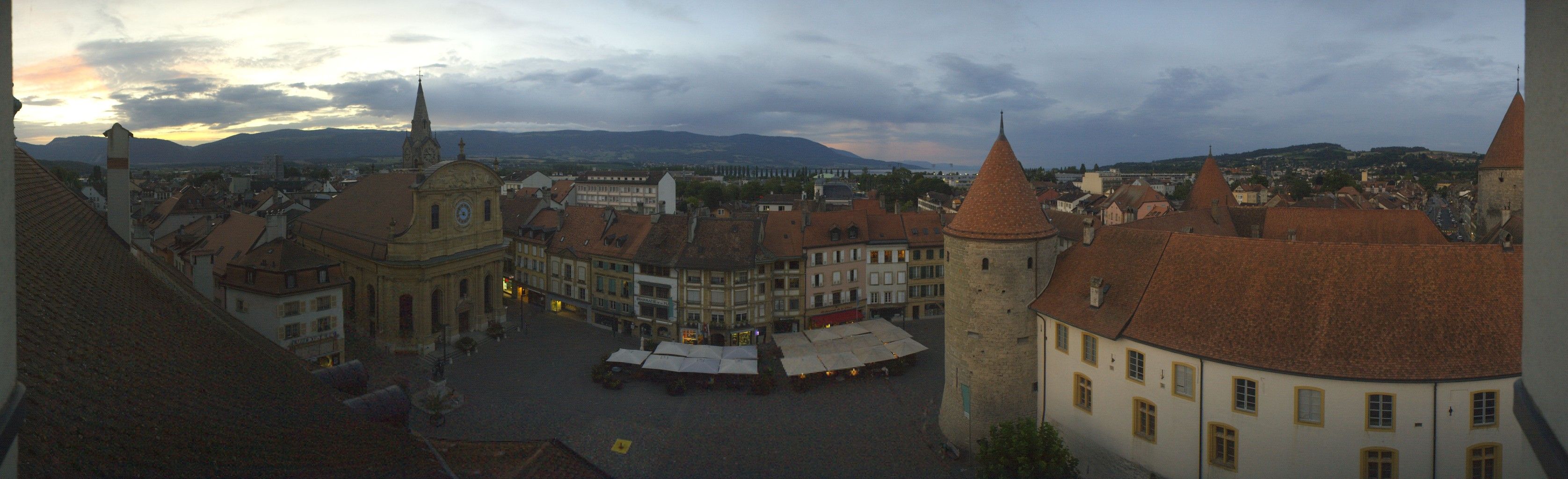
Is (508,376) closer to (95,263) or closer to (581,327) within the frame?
(581,327)

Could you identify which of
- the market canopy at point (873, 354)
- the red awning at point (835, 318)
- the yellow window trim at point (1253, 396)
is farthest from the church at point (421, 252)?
the yellow window trim at point (1253, 396)

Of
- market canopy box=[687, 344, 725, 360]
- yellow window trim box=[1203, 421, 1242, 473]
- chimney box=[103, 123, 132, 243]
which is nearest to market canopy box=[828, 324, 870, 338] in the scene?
market canopy box=[687, 344, 725, 360]

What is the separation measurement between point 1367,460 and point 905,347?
21.6 meters

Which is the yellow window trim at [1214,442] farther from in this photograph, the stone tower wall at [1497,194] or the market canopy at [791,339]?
the stone tower wall at [1497,194]

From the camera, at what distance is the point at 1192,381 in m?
21.8

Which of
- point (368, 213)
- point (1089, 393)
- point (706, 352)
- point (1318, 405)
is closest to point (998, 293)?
point (1089, 393)

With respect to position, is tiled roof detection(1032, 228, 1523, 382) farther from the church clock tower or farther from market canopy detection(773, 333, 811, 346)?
the church clock tower

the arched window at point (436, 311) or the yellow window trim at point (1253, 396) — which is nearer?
the yellow window trim at point (1253, 396)

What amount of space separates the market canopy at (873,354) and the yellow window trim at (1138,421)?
15072mm

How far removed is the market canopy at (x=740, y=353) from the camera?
37.4 metres

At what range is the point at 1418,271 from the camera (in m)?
21.0

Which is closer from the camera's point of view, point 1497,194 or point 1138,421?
point 1138,421

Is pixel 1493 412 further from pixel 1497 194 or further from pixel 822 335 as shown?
pixel 1497 194

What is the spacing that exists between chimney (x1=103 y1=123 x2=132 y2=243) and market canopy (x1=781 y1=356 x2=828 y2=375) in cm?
2482
